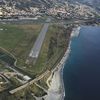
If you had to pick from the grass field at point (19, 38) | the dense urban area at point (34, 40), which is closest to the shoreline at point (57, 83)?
the dense urban area at point (34, 40)

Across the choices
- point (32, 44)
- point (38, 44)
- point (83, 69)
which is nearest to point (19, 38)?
point (32, 44)

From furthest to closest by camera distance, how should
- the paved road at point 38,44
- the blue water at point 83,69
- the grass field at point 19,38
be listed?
the grass field at point 19,38, the paved road at point 38,44, the blue water at point 83,69

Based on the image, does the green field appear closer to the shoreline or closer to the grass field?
the grass field

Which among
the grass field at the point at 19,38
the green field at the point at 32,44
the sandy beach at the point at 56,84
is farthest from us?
the grass field at the point at 19,38

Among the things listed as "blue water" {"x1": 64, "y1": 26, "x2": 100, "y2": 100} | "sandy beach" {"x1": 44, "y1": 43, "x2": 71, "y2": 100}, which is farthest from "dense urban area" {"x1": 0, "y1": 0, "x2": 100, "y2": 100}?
"blue water" {"x1": 64, "y1": 26, "x2": 100, "y2": 100}

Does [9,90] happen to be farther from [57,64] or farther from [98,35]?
[98,35]

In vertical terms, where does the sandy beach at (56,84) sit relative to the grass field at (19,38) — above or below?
above

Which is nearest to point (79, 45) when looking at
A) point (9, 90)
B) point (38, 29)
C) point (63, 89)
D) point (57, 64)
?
point (38, 29)

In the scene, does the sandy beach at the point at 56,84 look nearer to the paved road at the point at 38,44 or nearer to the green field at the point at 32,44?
the green field at the point at 32,44

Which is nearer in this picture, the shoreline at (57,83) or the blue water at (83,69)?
the shoreline at (57,83)
